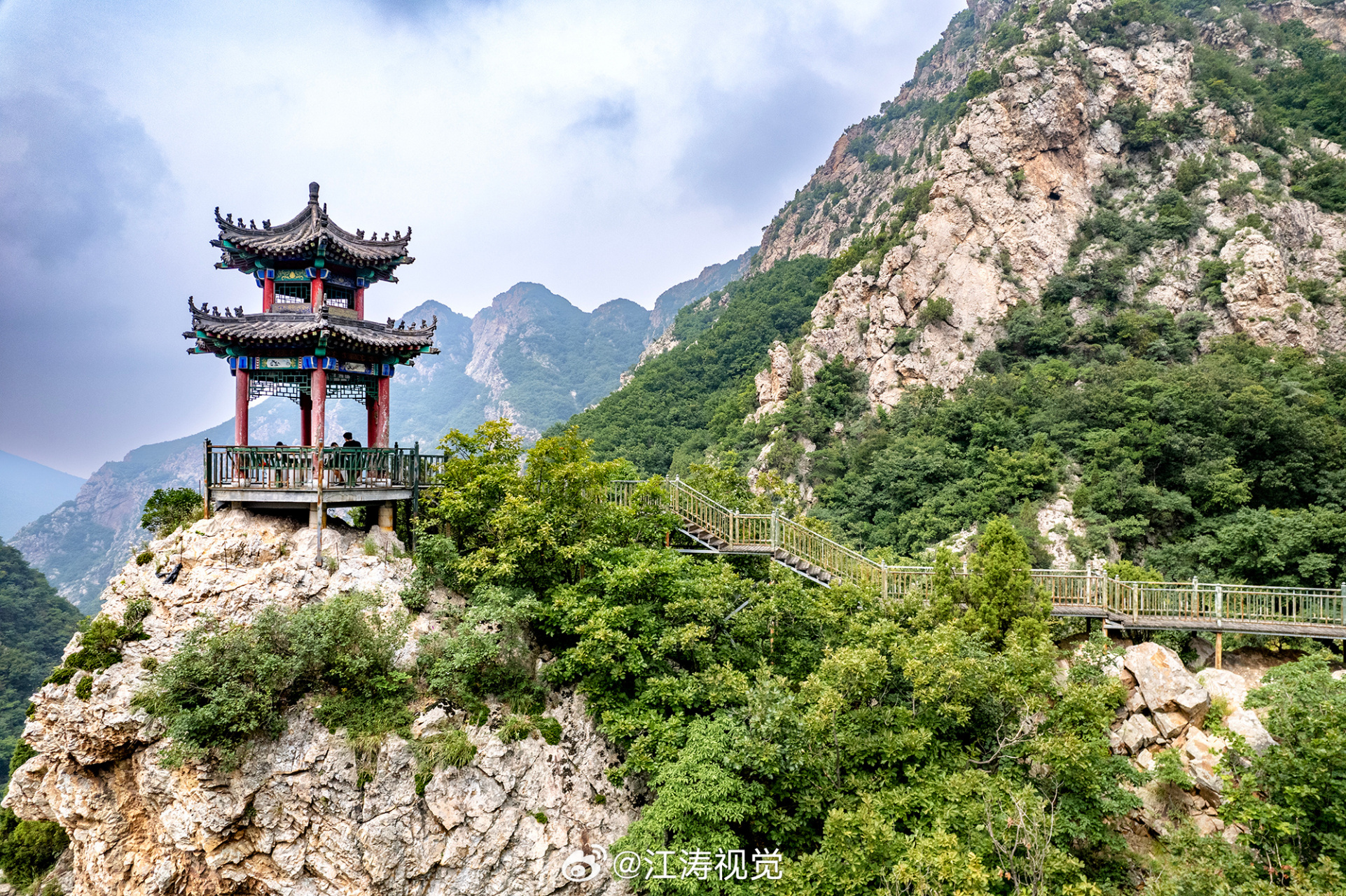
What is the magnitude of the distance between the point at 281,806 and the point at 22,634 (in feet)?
155

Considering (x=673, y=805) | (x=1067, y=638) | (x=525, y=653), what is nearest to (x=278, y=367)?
(x=525, y=653)

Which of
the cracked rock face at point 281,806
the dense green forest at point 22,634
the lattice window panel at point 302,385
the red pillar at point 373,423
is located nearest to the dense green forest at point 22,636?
the dense green forest at point 22,634

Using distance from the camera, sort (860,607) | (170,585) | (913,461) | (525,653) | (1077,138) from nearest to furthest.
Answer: (170,585)
(525,653)
(860,607)
(913,461)
(1077,138)

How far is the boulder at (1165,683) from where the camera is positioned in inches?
360

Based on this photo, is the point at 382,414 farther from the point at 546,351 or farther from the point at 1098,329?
the point at 546,351

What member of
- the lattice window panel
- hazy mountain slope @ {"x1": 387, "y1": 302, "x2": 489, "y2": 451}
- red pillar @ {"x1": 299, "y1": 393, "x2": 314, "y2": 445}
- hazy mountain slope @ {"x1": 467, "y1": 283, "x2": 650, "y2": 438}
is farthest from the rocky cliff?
hazy mountain slope @ {"x1": 387, "y1": 302, "x2": 489, "y2": 451}

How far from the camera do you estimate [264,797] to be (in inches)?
312

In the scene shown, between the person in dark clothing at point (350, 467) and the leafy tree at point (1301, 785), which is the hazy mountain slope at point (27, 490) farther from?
the leafy tree at point (1301, 785)

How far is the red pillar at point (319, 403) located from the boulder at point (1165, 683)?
1440cm

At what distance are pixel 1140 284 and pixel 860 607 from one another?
3061 cm

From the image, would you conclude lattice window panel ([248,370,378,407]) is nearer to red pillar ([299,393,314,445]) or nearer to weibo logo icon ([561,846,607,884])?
red pillar ([299,393,314,445])

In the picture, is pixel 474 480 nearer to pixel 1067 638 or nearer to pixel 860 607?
pixel 860 607

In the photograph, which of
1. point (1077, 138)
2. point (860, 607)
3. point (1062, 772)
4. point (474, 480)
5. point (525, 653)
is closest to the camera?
point (1062, 772)

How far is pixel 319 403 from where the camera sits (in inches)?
411
